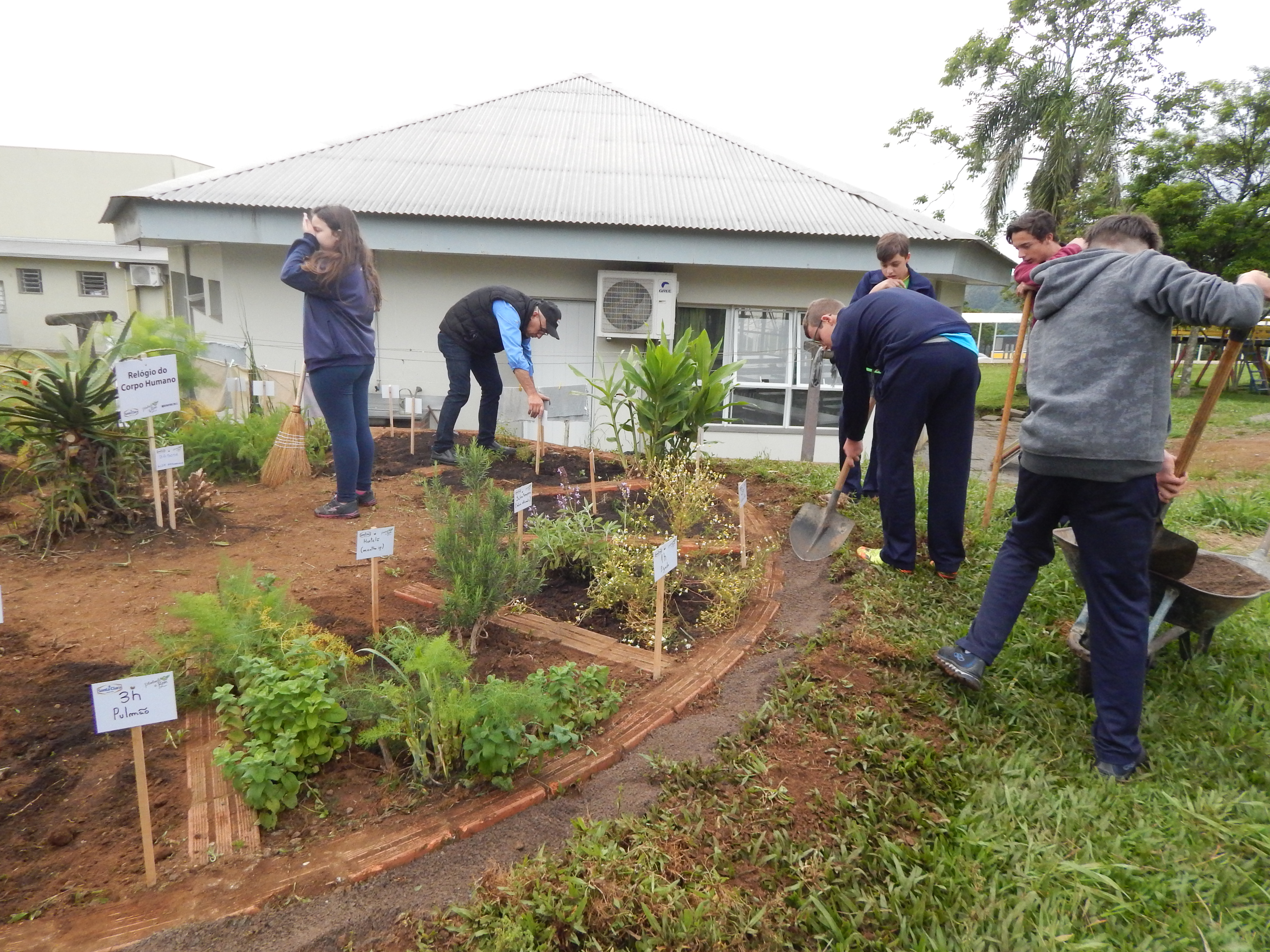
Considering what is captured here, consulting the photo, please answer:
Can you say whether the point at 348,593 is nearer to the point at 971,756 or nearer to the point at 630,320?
the point at 971,756

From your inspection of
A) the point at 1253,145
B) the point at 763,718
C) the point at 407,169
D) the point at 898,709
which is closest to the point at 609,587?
the point at 763,718

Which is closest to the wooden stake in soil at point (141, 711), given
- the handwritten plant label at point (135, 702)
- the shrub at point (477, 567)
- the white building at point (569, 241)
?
the handwritten plant label at point (135, 702)

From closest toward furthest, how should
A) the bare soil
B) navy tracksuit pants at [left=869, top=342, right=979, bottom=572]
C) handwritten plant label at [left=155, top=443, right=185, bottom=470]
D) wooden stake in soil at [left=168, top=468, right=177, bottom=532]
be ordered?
the bare soil < navy tracksuit pants at [left=869, top=342, right=979, bottom=572] < handwritten plant label at [left=155, top=443, right=185, bottom=470] < wooden stake in soil at [left=168, top=468, right=177, bottom=532]

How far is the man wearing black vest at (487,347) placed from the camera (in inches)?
232

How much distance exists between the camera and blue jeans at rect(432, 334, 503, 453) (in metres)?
6.38

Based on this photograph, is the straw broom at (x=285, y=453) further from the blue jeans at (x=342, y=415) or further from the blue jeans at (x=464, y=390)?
the blue jeans at (x=464, y=390)

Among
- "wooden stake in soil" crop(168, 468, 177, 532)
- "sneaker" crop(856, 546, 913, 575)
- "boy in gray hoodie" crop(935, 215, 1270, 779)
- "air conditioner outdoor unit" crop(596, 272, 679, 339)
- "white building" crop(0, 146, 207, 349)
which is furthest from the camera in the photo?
"white building" crop(0, 146, 207, 349)

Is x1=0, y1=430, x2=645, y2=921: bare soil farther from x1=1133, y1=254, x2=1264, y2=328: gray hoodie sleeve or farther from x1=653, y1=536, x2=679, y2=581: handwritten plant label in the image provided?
x1=1133, y1=254, x2=1264, y2=328: gray hoodie sleeve

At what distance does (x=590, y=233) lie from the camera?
8.96 metres

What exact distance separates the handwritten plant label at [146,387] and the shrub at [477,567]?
188cm

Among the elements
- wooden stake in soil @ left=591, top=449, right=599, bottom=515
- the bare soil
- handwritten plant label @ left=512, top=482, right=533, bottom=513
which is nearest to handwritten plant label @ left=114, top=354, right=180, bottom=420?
the bare soil

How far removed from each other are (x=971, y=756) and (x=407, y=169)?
10.1m

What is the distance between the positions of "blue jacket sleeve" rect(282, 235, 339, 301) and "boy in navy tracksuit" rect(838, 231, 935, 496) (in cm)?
331

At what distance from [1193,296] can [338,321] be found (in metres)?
4.45
